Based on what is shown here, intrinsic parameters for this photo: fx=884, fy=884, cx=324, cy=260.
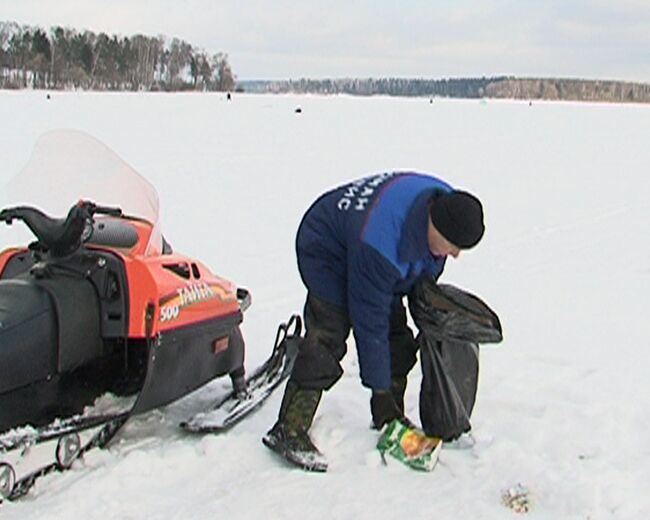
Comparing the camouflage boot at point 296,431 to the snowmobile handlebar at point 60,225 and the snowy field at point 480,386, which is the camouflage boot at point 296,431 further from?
the snowmobile handlebar at point 60,225

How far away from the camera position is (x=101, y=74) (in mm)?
72438

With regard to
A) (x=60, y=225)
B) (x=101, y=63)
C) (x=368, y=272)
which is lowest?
(x=368, y=272)

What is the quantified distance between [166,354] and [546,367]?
2120 millimetres

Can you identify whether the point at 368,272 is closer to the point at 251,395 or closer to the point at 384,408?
the point at 384,408

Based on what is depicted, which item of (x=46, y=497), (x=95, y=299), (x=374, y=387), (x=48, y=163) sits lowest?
(x=46, y=497)

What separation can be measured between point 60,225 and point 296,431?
121 cm

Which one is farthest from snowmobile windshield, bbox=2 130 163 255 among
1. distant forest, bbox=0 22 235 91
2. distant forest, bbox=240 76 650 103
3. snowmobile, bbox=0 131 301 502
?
distant forest, bbox=240 76 650 103

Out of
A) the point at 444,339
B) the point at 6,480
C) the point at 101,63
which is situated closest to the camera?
the point at 6,480

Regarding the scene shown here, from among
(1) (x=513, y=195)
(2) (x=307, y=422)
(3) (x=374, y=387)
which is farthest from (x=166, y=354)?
(1) (x=513, y=195)

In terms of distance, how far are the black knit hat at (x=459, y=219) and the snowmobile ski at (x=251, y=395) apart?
4.17 ft

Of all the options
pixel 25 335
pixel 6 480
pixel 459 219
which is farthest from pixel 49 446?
Result: pixel 459 219

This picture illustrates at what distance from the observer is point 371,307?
3.24 m

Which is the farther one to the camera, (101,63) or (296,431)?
(101,63)

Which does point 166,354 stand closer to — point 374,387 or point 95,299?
point 95,299
